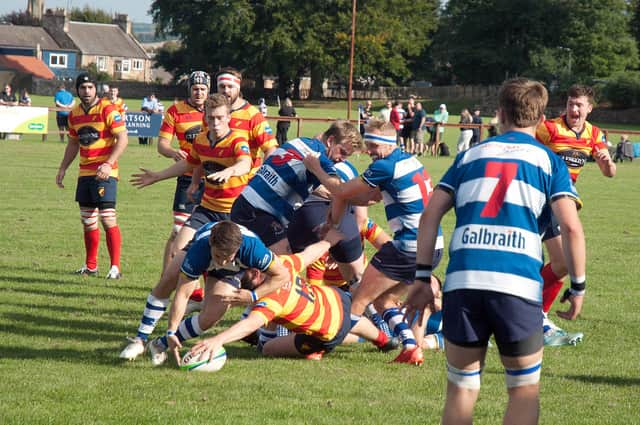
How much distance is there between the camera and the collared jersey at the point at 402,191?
684cm

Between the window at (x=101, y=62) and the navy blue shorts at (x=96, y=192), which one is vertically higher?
the window at (x=101, y=62)

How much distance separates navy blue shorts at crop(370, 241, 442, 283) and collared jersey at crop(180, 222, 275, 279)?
3.27 feet

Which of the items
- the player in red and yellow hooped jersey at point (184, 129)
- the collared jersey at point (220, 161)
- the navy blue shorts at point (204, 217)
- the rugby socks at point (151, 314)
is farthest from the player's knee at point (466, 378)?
the player in red and yellow hooped jersey at point (184, 129)

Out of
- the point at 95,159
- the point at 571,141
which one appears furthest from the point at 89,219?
the point at 571,141

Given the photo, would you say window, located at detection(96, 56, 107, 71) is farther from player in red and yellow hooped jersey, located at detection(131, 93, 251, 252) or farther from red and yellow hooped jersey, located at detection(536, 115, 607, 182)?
red and yellow hooped jersey, located at detection(536, 115, 607, 182)

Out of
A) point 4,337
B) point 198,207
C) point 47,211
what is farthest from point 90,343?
point 47,211

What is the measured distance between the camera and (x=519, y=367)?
4.31 metres

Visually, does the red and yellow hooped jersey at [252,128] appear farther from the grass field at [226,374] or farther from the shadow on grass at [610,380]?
the shadow on grass at [610,380]

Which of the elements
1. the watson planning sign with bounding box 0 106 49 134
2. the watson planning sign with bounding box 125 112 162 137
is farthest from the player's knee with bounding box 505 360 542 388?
the watson planning sign with bounding box 125 112 162 137

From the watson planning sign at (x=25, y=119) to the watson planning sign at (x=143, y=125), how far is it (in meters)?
2.97

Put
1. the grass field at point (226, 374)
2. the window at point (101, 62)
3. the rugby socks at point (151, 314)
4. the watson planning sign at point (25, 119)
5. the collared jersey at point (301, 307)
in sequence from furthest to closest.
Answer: the window at point (101, 62) < the watson planning sign at point (25, 119) < the rugby socks at point (151, 314) < the collared jersey at point (301, 307) < the grass field at point (226, 374)

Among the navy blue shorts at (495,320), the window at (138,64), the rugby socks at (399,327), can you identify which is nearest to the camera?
the navy blue shorts at (495,320)

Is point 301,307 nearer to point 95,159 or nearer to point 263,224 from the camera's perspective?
point 263,224

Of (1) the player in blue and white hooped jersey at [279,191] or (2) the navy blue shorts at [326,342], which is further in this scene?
(1) the player in blue and white hooped jersey at [279,191]
